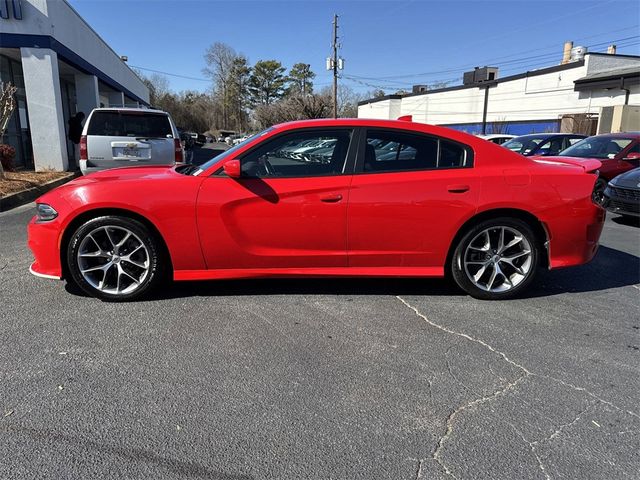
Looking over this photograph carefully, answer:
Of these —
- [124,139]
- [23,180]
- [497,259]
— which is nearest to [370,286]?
[497,259]

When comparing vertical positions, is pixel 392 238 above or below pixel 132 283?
above

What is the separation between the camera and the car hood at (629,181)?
25.2ft

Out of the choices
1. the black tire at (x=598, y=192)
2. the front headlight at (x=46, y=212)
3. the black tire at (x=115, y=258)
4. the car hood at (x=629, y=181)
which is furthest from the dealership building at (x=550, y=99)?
the front headlight at (x=46, y=212)

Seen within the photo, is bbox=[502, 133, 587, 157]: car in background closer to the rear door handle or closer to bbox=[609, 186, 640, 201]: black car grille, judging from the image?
bbox=[609, 186, 640, 201]: black car grille

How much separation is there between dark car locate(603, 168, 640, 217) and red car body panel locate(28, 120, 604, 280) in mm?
4420

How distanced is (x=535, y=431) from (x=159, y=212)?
303 centimetres

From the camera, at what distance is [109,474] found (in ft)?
6.66

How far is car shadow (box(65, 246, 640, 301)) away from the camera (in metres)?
4.18

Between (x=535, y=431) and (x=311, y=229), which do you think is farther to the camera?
(x=311, y=229)

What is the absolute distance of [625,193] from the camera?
7.80 meters

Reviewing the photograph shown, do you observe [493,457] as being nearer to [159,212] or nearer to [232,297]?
[232,297]

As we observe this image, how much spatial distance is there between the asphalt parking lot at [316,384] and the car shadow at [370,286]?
0.04 m

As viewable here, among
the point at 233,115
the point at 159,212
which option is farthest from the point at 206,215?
the point at 233,115

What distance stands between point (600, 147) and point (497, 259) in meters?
7.74
